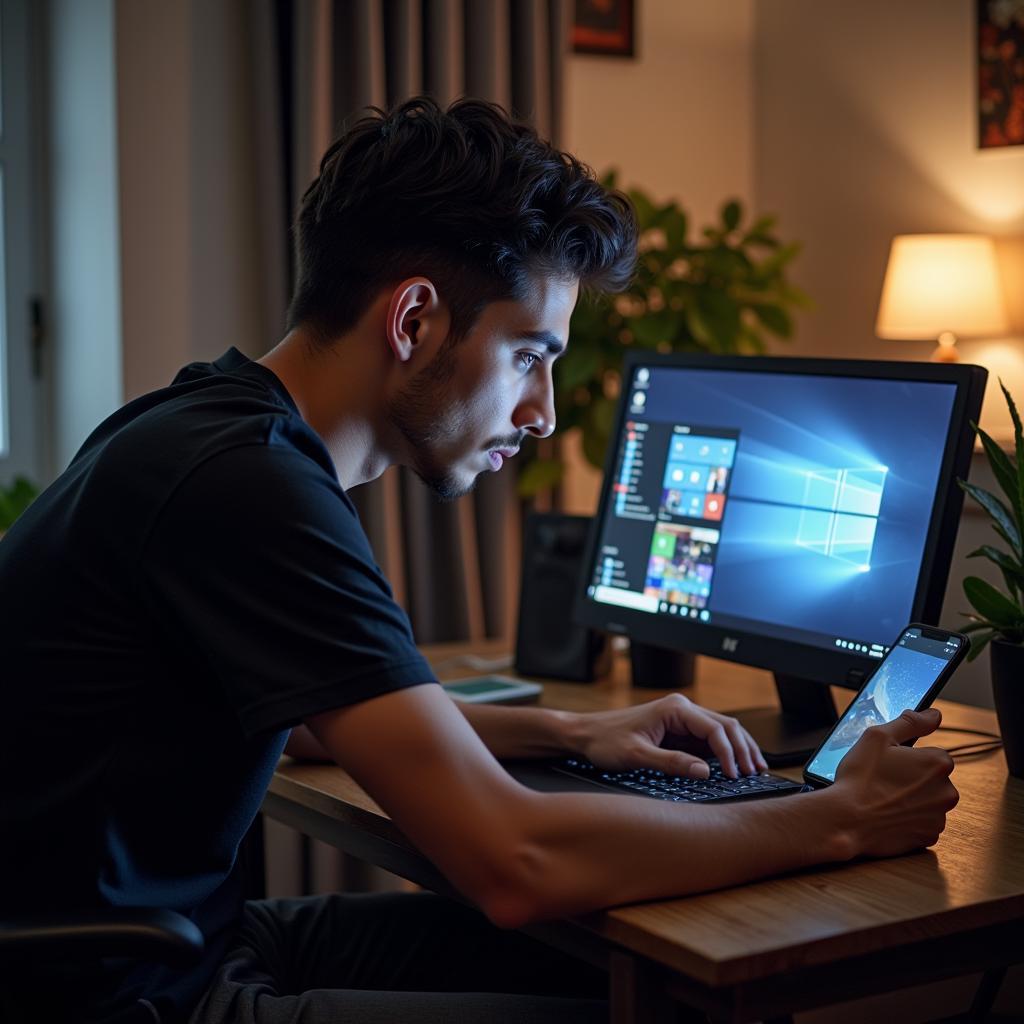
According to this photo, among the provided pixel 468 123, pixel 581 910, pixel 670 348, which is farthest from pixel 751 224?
pixel 581 910

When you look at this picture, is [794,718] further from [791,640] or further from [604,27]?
[604,27]

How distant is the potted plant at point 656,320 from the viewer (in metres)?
2.96

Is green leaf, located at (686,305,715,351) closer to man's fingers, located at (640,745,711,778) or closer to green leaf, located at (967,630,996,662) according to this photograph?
green leaf, located at (967,630,996,662)

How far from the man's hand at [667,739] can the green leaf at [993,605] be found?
0.28 metres

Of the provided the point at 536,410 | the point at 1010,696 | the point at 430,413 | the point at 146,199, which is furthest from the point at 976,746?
the point at 146,199

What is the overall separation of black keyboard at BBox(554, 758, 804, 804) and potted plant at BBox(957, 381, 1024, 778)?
25cm

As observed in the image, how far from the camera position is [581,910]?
3.58ft

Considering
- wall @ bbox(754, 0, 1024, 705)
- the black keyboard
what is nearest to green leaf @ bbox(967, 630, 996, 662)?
the black keyboard

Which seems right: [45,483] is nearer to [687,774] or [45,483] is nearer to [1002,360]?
[687,774]

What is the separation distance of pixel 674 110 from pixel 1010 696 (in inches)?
105

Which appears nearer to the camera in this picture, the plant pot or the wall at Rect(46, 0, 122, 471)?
the plant pot

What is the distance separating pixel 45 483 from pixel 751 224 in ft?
6.95

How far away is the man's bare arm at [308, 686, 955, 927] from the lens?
1.05 metres

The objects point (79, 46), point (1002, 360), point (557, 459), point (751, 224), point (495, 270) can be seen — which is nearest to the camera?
point (495, 270)
